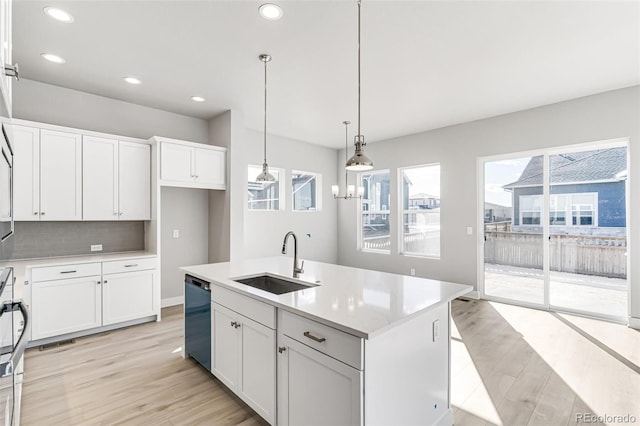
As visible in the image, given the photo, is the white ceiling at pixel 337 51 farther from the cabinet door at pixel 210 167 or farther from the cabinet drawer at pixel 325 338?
the cabinet drawer at pixel 325 338

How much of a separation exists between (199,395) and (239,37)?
2898 mm

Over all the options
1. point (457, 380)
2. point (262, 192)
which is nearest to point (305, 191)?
point (262, 192)

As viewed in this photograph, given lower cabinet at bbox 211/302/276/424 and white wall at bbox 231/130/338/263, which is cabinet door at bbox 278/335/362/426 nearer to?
lower cabinet at bbox 211/302/276/424

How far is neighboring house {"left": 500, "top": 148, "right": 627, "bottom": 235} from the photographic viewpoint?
3.98 meters

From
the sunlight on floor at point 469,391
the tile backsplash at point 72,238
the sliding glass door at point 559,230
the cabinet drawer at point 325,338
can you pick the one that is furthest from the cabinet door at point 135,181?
the sliding glass door at point 559,230

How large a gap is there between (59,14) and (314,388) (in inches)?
126

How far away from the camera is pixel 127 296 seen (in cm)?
371

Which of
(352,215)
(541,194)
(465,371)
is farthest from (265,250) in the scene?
(541,194)

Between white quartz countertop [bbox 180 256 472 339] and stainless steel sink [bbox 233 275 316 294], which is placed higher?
white quartz countertop [bbox 180 256 472 339]

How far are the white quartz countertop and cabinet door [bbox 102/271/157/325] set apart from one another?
4.64 feet

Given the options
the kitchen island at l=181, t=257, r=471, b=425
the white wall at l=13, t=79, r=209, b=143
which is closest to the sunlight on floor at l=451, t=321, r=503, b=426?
the kitchen island at l=181, t=257, r=471, b=425

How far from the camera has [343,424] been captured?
4.84 feet

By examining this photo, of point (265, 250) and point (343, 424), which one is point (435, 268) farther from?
point (343, 424)

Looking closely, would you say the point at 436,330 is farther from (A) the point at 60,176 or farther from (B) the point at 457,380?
(A) the point at 60,176
